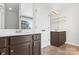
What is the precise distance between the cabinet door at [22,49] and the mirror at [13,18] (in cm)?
29

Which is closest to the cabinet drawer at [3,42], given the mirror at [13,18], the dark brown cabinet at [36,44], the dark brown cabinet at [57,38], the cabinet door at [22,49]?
the cabinet door at [22,49]

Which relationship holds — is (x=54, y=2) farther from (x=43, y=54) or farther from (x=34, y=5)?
(x=43, y=54)

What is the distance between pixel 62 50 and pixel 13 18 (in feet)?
2.90

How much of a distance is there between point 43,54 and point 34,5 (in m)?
0.73

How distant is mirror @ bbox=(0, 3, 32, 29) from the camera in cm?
166

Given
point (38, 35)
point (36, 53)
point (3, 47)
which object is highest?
point (38, 35)

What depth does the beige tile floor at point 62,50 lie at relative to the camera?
1623mm

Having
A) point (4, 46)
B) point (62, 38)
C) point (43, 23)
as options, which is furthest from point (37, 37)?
point (4, 46)

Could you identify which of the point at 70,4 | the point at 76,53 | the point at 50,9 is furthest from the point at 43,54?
the point at 70,4

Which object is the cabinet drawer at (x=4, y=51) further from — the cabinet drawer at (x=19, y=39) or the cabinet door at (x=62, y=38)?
the cabinet door at (x=62, y=38)

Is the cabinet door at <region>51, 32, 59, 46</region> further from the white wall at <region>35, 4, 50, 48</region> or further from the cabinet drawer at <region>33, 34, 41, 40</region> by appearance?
the cabinet drawer at <region>33, 34, 41, 40</region>

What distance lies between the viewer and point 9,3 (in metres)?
1.61

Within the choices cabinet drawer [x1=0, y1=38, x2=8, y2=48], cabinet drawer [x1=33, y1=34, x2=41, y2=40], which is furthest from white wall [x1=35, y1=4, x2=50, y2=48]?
cabinet drawer [x1=0, y1=38, x2=8, y2=48]

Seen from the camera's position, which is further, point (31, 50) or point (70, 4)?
point (31, 50)
